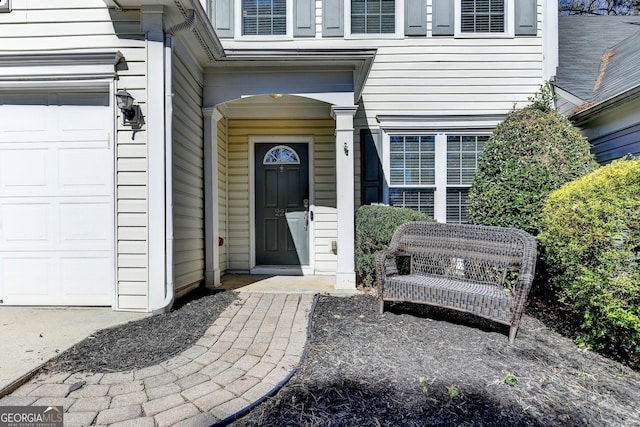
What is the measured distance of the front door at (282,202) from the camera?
5074 millimetres

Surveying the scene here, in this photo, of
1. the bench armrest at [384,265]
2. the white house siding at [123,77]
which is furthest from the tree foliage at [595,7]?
the white house siding at [123,77]

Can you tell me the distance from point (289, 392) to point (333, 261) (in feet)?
10.4

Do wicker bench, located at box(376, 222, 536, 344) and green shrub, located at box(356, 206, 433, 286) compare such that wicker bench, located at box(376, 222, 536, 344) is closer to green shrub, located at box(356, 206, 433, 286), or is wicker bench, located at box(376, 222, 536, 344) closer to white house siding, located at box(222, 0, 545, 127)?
green shrub, located at box(356, 206, 433, 286)

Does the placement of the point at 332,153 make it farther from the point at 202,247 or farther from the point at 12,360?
the point at 12,360

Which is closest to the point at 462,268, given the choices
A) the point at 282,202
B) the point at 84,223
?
the point at 282,202

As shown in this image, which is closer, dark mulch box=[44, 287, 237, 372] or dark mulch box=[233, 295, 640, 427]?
dark mulch box=[233, 295, 640, 427]

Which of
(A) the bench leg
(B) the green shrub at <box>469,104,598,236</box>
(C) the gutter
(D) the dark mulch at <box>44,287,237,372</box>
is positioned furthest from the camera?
(C) the gutter

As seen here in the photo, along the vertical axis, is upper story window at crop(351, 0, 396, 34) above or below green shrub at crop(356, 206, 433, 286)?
above

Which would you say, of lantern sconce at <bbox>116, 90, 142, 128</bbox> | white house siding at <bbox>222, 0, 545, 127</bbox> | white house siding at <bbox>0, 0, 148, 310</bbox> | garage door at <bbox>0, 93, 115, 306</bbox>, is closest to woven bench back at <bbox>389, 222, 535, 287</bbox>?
white house siding at <bbox>222, 0, 545, 127</bbox>

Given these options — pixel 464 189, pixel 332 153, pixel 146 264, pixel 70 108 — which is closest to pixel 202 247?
pixel 146 264

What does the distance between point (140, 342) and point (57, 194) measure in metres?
1.90

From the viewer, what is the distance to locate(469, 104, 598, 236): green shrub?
133 inches

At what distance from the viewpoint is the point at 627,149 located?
13.3 ft

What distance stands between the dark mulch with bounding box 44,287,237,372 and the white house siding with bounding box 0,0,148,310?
46cm
